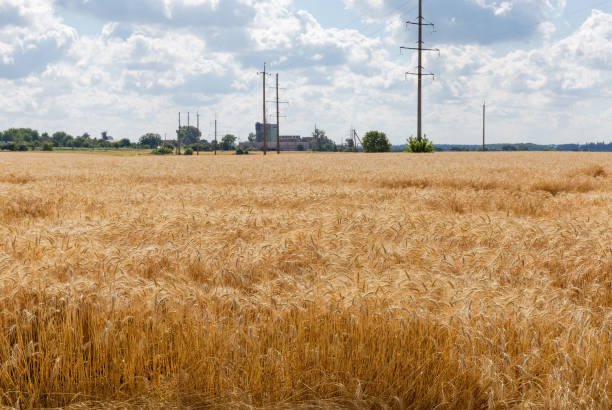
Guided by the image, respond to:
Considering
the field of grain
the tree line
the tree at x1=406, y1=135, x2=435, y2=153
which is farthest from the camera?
the tree line

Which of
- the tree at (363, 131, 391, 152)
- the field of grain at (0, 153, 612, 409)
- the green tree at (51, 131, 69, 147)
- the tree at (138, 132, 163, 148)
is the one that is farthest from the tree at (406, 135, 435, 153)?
the green tree at (51, 131, 69, 147)

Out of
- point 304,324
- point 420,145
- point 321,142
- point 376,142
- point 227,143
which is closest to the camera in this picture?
point 304,324

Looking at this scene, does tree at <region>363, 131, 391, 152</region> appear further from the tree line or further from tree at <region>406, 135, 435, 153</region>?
the tree line

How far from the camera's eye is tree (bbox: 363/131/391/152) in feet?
261

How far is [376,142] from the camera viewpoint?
79.9 meters

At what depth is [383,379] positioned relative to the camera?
2814 mm

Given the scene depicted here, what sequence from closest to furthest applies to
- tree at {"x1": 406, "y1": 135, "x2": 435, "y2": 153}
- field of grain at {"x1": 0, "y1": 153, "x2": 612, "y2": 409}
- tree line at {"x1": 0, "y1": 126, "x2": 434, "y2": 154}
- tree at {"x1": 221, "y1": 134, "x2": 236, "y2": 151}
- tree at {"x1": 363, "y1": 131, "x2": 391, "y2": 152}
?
field of grain at {"x1": 0, "y1": 153, "x2": 612, "y2": 409} < tree at {"x1": 406, "y1": 135, "x2": 435, "y2": 153} < tree at {"x1": 363, "y1": 131, "x2": 391, "y2": 152} < tree line at {"x1": 0, "y1": 126, "x2": 434, "y2": 154} < tree at {"x1": 221, "y1": 134, "x2": 236, "y2": 151}

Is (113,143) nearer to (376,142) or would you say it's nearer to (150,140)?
(150,140)

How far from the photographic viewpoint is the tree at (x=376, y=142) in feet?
261

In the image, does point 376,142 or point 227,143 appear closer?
point 376,142

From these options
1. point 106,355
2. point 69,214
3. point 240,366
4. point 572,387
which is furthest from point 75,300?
point 69,214

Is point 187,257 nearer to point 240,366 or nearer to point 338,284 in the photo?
point 338,284

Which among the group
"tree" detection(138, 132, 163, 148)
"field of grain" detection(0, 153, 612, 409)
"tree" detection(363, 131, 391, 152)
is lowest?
"field of grain" detection(0, 153, 612, 409)

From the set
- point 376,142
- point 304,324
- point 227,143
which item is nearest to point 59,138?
point 227,143
